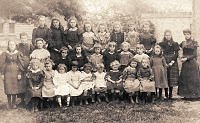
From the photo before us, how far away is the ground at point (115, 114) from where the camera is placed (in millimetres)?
6246

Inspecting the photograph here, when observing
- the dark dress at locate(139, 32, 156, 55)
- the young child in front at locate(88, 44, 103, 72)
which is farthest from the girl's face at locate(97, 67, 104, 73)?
the dark dress at locate(139, 32, 156, 55)

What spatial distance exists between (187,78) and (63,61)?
2770 millimetres

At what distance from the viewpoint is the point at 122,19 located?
2436 centimetres

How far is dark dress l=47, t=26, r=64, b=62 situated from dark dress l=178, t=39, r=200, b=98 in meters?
2.72

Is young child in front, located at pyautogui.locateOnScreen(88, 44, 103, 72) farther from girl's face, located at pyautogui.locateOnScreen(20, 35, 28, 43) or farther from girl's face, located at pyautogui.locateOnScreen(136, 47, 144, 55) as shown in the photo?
girl's face, located at pyautogui.locateOnScreen(20, 35, 28, 43)

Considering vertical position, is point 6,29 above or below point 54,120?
above

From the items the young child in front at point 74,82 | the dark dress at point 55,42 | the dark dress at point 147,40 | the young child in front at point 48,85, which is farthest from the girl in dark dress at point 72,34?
the dark dress at point 147,40

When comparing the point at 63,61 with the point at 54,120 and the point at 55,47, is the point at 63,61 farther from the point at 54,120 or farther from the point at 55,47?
the point at 54,120

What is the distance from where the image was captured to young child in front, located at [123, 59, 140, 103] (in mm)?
7461

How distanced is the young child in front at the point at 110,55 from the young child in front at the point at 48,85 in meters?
1.27

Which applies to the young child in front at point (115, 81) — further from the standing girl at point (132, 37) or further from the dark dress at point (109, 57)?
the standing girl at point (132, 37)

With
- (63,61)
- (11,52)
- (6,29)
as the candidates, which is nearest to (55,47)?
(63,61)

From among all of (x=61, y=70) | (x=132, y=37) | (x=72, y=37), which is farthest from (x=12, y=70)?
(x=132, y=37)

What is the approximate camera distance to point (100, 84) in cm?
762
